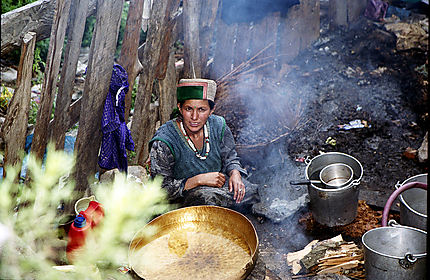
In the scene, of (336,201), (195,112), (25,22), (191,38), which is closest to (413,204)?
(336,201)

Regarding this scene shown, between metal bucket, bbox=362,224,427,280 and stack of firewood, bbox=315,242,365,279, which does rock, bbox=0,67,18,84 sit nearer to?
stack of firewood, bbox=315,242,365,279

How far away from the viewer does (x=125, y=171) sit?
13.1 ft

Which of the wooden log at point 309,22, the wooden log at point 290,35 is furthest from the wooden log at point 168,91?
the wooden log at point 309,22

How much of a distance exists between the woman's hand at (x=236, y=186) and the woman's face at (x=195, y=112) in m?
Result: 0.67

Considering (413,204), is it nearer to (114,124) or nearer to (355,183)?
(355,183)

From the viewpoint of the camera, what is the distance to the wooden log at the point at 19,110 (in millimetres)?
2713

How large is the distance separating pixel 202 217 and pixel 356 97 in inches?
211

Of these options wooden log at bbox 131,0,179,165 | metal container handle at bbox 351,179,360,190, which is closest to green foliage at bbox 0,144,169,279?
wooden log at bbox 131,0,179,165

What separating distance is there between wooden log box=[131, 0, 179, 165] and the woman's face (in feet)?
2.43

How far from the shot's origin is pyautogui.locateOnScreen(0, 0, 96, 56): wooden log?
263 cm

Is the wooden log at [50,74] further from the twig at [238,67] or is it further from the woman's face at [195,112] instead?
the twig at [238,67]

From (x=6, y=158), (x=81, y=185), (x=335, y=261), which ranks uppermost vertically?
(x=6, y=158)

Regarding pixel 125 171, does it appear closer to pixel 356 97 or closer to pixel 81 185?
pixel 81 185

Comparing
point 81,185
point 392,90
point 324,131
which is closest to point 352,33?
point 392,90
